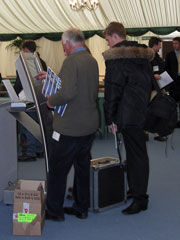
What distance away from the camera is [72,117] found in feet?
8.26

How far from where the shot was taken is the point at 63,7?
30.6ft

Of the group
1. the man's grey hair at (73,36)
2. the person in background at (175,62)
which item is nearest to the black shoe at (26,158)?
Result: the man's grey hair at (73,36)

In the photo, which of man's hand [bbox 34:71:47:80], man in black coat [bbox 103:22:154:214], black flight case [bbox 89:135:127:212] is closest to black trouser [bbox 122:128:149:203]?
man in black coat [bbox 103:22:154:214]

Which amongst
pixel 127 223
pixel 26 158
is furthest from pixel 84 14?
pixel 127 223

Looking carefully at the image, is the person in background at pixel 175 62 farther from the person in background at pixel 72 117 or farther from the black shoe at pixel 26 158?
the person in background at pixel 72 117

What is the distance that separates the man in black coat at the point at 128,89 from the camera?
2717mm

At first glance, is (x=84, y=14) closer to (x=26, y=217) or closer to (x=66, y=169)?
(x=66, y=169)

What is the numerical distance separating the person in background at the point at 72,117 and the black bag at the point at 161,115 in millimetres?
496

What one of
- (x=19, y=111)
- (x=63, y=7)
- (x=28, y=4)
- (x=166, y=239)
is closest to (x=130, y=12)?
(x=63, y=7)

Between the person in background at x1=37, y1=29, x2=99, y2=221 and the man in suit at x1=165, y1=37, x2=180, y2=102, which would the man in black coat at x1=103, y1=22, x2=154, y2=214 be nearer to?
the person in background at x1=37, y1=29, x2=99, y2=221

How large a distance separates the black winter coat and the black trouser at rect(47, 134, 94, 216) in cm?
28

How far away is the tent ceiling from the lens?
29.2 ft

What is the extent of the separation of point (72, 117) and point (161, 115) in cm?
76

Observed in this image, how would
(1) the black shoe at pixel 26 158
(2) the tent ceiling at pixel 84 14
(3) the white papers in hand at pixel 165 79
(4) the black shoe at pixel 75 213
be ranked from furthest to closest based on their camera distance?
(2) the tent ceiling at pixel 84 14 → (3) the white papers in hand at pixel 165 79 → (1) the black shoe at pixel 26 158 → (4) the black shoe at pixel 75 213
